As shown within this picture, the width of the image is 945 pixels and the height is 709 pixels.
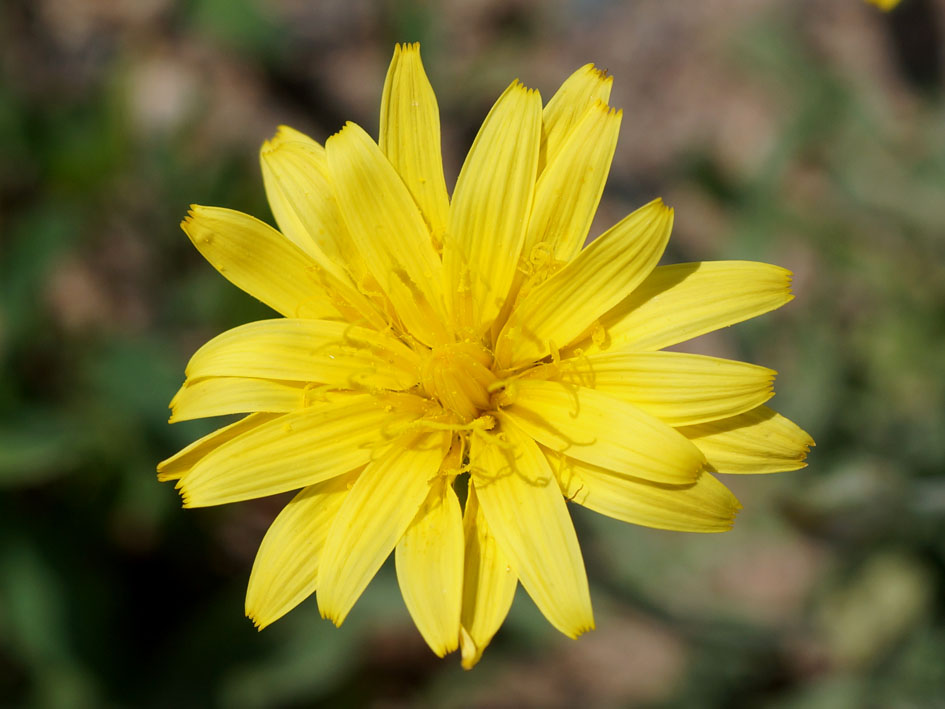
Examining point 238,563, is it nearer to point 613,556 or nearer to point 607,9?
point 613,556

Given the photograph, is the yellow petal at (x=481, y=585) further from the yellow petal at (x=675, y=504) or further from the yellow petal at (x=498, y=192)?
the yellow petal at (x=498, y=192)

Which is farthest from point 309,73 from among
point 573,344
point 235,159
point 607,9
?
point 573,344

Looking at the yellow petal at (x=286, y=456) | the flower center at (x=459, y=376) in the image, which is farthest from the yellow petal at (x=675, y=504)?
the yellow petal at (x=286, y=456)

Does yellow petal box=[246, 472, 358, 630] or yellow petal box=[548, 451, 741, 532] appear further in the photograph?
yellow petal box=[246, 472, 358, 630]

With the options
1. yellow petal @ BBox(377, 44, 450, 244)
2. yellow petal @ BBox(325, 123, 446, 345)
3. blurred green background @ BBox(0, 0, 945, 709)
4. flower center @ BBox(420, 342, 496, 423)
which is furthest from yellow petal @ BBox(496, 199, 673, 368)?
blurred green background @ BBox(0, 0, 945, 709)

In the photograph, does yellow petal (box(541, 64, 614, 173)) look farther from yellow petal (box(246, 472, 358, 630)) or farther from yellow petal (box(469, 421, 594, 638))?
yellow petal (box(246, 472, 358, 630))

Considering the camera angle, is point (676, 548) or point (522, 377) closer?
point (522, 377)
